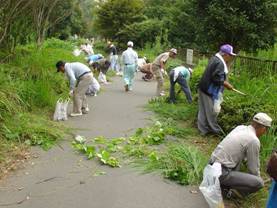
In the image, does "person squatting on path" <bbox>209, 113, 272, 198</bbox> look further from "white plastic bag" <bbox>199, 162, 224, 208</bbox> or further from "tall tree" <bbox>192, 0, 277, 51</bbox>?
"tall tree" <bbox>192, 0, 277, 51</bbox>

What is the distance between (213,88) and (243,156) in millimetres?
3715

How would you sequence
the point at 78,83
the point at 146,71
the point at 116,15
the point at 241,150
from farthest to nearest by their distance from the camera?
Answer: the point at 116,15 → the point at 146,71 → the point at 78,83 → the point at 241,150

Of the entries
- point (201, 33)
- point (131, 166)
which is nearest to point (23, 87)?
point (131, 166)

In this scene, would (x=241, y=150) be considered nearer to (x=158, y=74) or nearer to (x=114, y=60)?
(x=158, y=74)

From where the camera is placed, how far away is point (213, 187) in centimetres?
645

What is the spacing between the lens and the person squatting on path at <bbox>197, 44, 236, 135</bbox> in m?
10.1

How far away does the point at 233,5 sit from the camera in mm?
17969

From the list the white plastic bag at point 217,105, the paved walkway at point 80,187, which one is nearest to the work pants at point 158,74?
the white plastic bag at point 217,105

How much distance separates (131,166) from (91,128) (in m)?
3.05

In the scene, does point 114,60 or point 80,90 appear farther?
point 114,60

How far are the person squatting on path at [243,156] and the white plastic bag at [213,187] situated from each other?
0.21 metres

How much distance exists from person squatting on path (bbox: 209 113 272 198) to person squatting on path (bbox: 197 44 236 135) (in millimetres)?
3421

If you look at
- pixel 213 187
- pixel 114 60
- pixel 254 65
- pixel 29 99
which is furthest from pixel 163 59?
pixel 114 60

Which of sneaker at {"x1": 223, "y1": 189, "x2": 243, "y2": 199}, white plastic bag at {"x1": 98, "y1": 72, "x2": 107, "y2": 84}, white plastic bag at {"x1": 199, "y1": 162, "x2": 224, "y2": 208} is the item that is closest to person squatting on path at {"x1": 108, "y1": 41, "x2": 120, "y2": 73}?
white plastic bag at {"x1": 98, "y1": 72, "x2": 107, "y2": 84}
